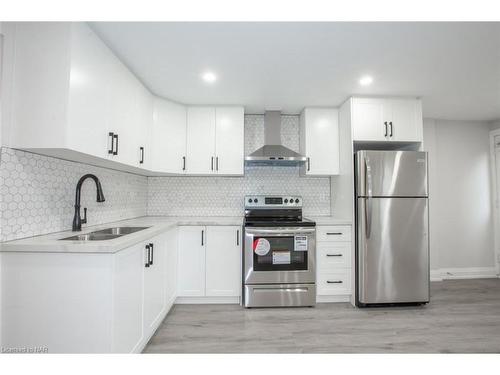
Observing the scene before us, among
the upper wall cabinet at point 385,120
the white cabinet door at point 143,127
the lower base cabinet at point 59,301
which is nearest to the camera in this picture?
the lower base cabinet at point 59,301

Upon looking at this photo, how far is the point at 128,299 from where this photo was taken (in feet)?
5.05

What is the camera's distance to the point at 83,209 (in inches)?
81.4

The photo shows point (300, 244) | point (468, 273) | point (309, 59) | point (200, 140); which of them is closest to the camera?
point (309, 59)

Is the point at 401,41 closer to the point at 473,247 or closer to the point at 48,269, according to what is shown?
the point at 48,269

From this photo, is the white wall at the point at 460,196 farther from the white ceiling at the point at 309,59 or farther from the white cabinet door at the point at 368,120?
the white cabinet door at the point at 368,120

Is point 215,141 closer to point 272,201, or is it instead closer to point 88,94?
point 272,201

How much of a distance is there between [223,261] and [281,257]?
646 millimetres

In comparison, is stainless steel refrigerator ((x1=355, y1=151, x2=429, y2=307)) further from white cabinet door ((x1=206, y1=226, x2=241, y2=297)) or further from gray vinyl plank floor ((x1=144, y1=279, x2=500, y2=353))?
white cabinet door ((x1=206, y1=226, x2=241, y2=297))

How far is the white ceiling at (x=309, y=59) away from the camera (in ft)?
5.39

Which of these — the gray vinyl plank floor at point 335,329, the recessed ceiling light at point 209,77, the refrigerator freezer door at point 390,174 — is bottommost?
the gray vinyl plank floor at point 335,329

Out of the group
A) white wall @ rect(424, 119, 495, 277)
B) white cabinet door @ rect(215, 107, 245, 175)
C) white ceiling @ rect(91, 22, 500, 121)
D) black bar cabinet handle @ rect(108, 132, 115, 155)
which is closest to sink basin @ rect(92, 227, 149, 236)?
black bar cabinet handle @ rect(108, 132, 115, 155)

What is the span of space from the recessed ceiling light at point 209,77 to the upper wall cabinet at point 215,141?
0.66 metres

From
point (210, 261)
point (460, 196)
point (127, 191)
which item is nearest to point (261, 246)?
point (210, 261)

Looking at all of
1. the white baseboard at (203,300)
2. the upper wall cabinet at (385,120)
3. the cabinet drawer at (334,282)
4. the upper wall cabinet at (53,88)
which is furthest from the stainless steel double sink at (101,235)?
the upper wall cabinet at (385,120)
